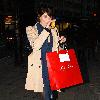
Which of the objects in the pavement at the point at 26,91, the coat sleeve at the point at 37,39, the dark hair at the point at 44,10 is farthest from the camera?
the pavement at the point at 26,91

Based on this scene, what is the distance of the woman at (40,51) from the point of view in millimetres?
5375

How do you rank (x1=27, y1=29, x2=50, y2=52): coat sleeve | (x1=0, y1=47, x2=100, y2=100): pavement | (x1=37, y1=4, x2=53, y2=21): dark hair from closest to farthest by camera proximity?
(x1=27, y1=29, x2=50, y2=52): coat sleeve
(x1=37, y1=4, x2=53, y2=21): dark hair
(x1=0, y1=47, x2=100, y2=100): pavement

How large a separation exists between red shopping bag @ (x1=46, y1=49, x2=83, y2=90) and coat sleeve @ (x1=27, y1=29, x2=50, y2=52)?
0.18m

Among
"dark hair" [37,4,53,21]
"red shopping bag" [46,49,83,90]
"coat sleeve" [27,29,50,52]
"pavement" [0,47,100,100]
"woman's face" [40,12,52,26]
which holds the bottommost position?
"pavement" [0,47,100,100]

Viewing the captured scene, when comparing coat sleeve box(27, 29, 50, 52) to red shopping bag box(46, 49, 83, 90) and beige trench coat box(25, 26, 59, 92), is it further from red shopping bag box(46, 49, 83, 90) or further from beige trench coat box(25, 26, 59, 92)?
red shopping bag box(46, 49, 83, 90)

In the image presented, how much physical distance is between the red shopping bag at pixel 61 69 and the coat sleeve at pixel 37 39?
7.1 inches

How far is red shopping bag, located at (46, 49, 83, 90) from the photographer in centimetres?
535

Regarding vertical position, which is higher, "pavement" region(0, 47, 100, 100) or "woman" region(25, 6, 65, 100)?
"woman" region(25, 6, 65, 100)

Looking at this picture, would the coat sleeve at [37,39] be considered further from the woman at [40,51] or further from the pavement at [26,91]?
the pavement at [26,91]

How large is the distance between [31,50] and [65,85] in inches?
27.3

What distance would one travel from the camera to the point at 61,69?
17.8 ft

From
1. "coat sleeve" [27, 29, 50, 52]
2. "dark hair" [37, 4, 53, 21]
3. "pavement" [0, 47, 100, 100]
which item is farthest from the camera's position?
"pavement" [0, 47, 100, 100]

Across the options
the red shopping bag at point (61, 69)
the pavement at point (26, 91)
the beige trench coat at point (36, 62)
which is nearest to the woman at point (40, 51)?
the beige trench coat at point (36, 62)

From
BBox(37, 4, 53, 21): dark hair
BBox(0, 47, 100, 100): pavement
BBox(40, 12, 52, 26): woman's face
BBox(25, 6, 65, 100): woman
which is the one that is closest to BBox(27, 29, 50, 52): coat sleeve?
BBox(25, 6, 65, 100): woman
